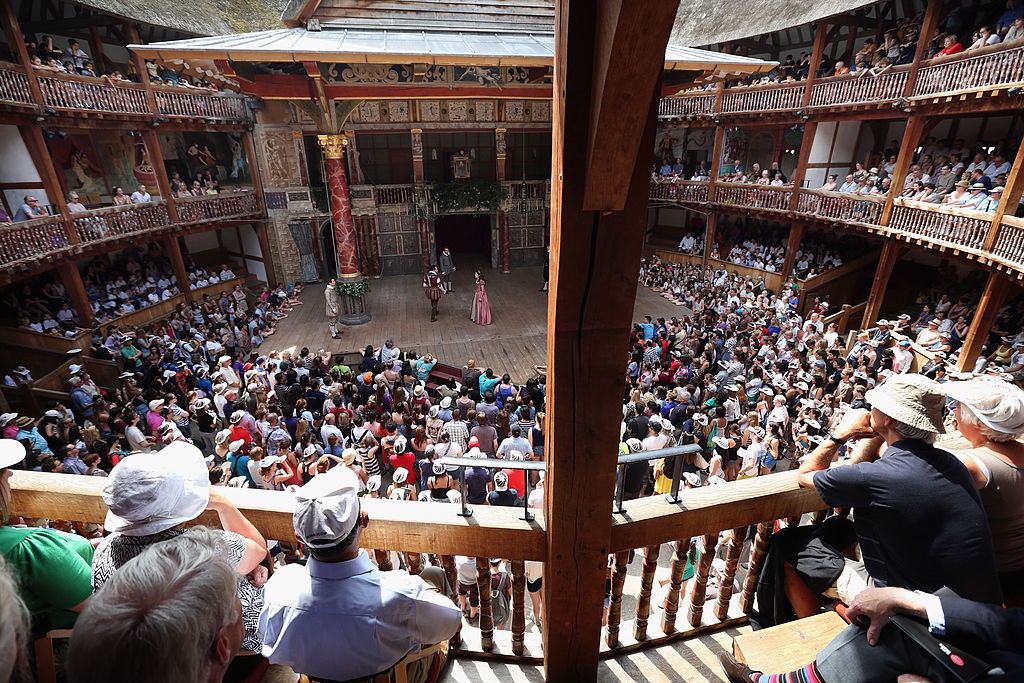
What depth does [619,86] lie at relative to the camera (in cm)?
107

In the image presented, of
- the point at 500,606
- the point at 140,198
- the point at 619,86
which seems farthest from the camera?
the point at 140,198

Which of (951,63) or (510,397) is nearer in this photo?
(510,397)

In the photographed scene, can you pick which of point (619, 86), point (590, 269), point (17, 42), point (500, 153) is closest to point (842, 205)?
point (500, 153)

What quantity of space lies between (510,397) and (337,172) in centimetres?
764

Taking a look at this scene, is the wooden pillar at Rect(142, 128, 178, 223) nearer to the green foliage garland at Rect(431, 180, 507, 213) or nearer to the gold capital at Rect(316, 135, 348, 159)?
the gold capital at Rect(316, 135, 348, 159)

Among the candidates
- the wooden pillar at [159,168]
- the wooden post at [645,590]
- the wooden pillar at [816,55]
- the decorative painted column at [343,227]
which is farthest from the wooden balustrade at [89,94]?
the wooden pillar at [816,55]

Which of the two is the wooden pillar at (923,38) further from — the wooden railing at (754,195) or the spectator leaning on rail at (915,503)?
the spectator leaning on rail at (915,503)

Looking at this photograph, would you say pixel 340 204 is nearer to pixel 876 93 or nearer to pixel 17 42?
pixel 17 42

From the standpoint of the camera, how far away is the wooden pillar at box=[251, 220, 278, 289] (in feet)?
51.9

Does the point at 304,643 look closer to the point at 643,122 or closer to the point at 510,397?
the point at 643,122

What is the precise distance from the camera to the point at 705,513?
208cm

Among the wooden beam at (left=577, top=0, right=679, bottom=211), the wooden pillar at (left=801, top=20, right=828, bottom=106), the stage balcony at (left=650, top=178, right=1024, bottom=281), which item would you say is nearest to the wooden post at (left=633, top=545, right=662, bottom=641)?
the wooden beam at (left=577, top=0, right=679, bottom=211)

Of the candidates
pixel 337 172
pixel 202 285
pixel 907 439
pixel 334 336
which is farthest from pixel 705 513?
pixel 202 285

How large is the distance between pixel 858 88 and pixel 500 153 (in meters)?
10.1
